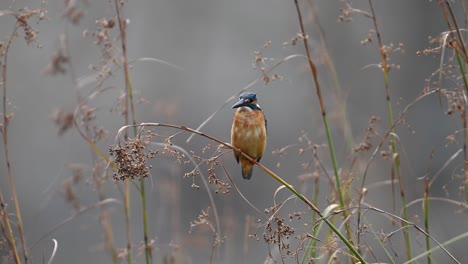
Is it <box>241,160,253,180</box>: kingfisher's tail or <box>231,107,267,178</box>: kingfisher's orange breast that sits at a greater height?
<box>231,107,267,178</box>: kingfisher's orange breast

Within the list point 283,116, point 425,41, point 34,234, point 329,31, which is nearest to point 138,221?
Answer: point 34,234

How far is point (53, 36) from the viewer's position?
23.5 feet

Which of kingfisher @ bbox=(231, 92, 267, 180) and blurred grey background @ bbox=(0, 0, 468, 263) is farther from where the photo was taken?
blurred grey background @ bbox=(0, 0, 468, 263)

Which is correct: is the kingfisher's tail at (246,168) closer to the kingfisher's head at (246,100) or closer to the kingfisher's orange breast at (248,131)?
the kingfisher's orange breast at (248,131)

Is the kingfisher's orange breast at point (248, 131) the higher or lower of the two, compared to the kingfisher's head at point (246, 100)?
lower

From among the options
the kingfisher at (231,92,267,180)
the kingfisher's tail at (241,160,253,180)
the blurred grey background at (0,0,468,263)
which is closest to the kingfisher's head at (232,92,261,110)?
the kingfisher at (231,92,267,180)

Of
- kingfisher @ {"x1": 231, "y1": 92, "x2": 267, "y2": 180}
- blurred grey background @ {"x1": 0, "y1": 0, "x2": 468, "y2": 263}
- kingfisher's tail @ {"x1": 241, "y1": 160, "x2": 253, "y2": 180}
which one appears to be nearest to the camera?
kingfisher @ {"x1": 231, "y1": 92, "x2": 267, "y2": 180}

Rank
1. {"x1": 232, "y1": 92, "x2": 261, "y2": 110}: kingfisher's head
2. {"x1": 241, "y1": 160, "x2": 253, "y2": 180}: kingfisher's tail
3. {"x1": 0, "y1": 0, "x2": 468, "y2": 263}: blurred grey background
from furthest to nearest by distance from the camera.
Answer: {"x1": 0, "y1": 0, "x2": 468, "y2": 263}: blurred grey background, {"x1": 241, "y1": 160, "x2": 253, "y2": 180}: kingfisher's tail, {"x1": 232, "y1": 92, "x2": 261, "y2": 110}: kingfisher's head

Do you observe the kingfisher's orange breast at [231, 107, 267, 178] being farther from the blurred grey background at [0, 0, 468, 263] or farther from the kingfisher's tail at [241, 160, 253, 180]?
the blurred grey background at [0, 0, 468, 263]

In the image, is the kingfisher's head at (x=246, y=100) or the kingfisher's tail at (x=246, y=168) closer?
the kingfisher's head at (x=246, y=100)

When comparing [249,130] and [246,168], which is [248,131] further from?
[246,168]

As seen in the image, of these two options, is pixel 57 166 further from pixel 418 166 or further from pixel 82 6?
pixel 82 6

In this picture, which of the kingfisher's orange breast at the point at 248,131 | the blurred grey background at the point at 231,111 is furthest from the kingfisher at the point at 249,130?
the blurred grey background at the point at 231,111

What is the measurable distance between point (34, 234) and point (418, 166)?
133 inches
